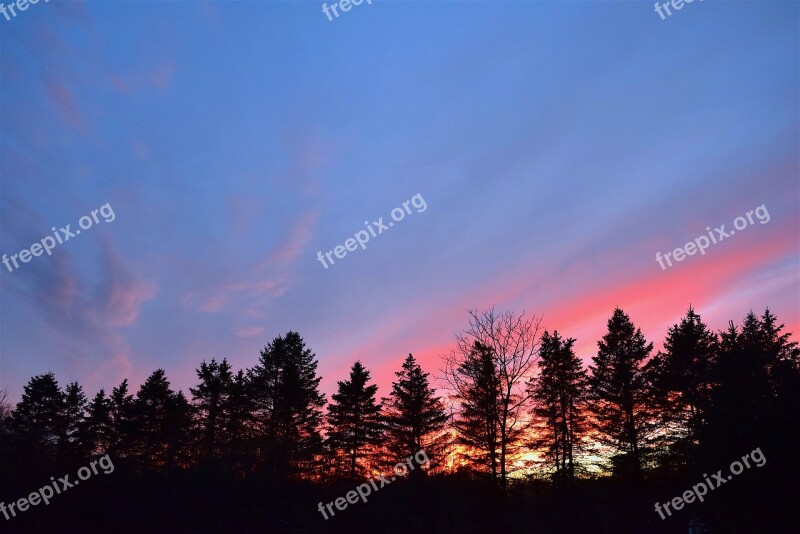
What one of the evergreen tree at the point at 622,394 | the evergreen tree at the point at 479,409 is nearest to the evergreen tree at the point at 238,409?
the evergreen tree at the point at 479,409

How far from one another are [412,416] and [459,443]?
5.09 m

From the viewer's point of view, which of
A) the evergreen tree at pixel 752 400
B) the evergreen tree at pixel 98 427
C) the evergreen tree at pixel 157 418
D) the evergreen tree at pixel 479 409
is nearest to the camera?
the evergreen tree at pixel 752 400

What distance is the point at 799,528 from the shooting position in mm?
13039

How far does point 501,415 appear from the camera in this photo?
3062cm

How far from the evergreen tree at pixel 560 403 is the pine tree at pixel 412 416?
26.2ft

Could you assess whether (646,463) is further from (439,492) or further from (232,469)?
(232,469)

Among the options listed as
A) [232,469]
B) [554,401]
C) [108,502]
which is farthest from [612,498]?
[108,502]

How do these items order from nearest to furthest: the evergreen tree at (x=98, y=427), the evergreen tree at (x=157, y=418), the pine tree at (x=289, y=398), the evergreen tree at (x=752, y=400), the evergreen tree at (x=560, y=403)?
the evergreen tree at (x=752, y=400)
the evergreen tree at (x=560, y=403)
the pine tree at (x=289, y=398)
the evergreen tree at (x=157, y=418)
the evergreen tree at (x=98, y=427)

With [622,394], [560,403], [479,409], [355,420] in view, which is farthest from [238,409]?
[622,394]

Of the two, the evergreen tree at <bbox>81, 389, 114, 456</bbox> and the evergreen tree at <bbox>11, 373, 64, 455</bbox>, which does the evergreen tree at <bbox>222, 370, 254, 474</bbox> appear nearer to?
the evergreen tree at <bbox>81, 389, 114, 456</bbox>

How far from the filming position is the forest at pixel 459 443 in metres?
15.6

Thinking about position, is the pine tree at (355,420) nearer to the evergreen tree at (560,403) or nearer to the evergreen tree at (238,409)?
the evergreen tree at (238,409)

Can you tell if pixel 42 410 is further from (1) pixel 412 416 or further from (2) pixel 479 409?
(2) pixel 479 409

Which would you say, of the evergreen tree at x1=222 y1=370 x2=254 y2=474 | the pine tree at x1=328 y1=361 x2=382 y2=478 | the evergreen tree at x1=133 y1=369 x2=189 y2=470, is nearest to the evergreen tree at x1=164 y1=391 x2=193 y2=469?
the evergreen tree at x1=133 y1=369 x2=189 y2=470
